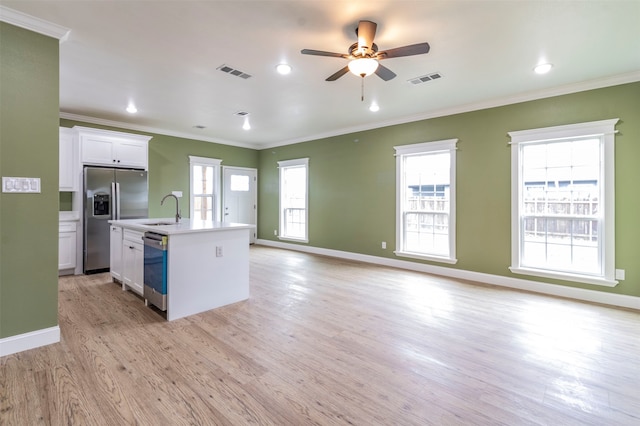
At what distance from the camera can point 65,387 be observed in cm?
205

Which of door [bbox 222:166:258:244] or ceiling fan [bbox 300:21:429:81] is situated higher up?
ceiling fan [bbox 300:21:429:81]

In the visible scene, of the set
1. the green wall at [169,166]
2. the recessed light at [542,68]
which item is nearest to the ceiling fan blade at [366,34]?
the recessed light at [542,68]

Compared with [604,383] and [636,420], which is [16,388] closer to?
[636,420]

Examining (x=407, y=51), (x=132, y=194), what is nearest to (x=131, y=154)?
(x=132, y=194)

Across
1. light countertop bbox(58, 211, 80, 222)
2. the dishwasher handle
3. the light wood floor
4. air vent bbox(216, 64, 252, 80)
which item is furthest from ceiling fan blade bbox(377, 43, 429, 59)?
light countertop bbox(58, 211, 80, 222)

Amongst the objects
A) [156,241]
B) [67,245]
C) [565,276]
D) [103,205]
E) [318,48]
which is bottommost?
[565,276]

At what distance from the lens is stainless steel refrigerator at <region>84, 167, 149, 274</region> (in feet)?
16.6

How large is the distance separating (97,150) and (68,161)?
0.44 meters

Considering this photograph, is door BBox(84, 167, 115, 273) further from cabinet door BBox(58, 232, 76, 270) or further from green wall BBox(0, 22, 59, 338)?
green wall BBox(0, 22, 59, 338)

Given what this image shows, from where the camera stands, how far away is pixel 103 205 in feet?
17.0

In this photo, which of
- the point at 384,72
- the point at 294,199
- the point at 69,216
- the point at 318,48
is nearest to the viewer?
the point at 384,72

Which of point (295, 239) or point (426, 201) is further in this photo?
point (295, 239)

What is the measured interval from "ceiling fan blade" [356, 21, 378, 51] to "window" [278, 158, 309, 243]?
15.6 feet

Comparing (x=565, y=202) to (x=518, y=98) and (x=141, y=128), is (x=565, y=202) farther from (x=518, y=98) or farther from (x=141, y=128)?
(x=141, y=128)
